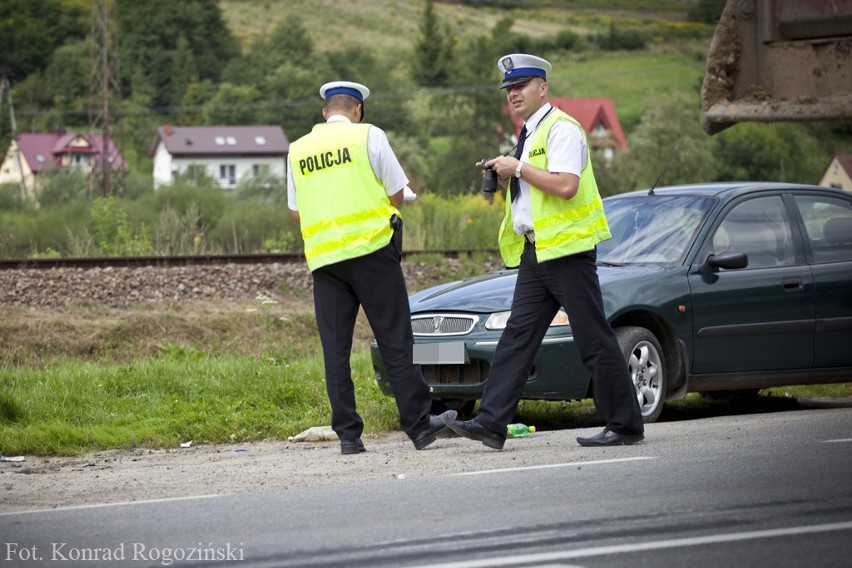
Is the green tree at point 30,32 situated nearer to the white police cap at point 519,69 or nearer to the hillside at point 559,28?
the hillside at point 559,28

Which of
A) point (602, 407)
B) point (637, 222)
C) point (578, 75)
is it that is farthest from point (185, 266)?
point (578, 75)

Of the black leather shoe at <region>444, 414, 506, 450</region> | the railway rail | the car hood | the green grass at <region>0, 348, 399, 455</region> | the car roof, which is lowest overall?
the railway rail

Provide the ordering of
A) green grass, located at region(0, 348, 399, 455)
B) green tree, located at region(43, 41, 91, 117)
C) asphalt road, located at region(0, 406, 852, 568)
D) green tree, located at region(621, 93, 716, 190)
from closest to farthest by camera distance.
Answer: asphalt road, located at region(0, 406, 852, 568) < green grass, located at region(0, 348, 399, 455) < green tree, located at region(621, 93, 716, 190) < green tree, located at region(43, 41, 91, 117)

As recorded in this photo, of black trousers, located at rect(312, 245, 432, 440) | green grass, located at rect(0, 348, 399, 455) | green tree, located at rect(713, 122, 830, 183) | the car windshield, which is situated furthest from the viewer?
green tree, located at rect(713, 122, 830, 183)

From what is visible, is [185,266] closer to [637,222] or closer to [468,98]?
[637,222]

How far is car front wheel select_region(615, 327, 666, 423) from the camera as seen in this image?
9.44m

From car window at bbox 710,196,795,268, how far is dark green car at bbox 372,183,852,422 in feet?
0.03

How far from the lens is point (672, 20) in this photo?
13412 cm

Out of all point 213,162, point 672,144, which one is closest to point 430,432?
point 672,144

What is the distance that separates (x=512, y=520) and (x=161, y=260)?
48.7 ft

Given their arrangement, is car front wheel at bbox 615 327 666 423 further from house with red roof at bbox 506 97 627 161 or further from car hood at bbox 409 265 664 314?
house with red roof at bbox 506 97 627 161

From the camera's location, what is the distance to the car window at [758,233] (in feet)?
33.7

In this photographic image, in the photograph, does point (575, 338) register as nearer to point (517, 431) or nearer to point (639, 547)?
point (517, 431)

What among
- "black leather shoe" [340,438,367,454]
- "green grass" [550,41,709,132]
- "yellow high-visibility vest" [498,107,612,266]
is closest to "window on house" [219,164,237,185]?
"green grass" [550,41,709,132]
